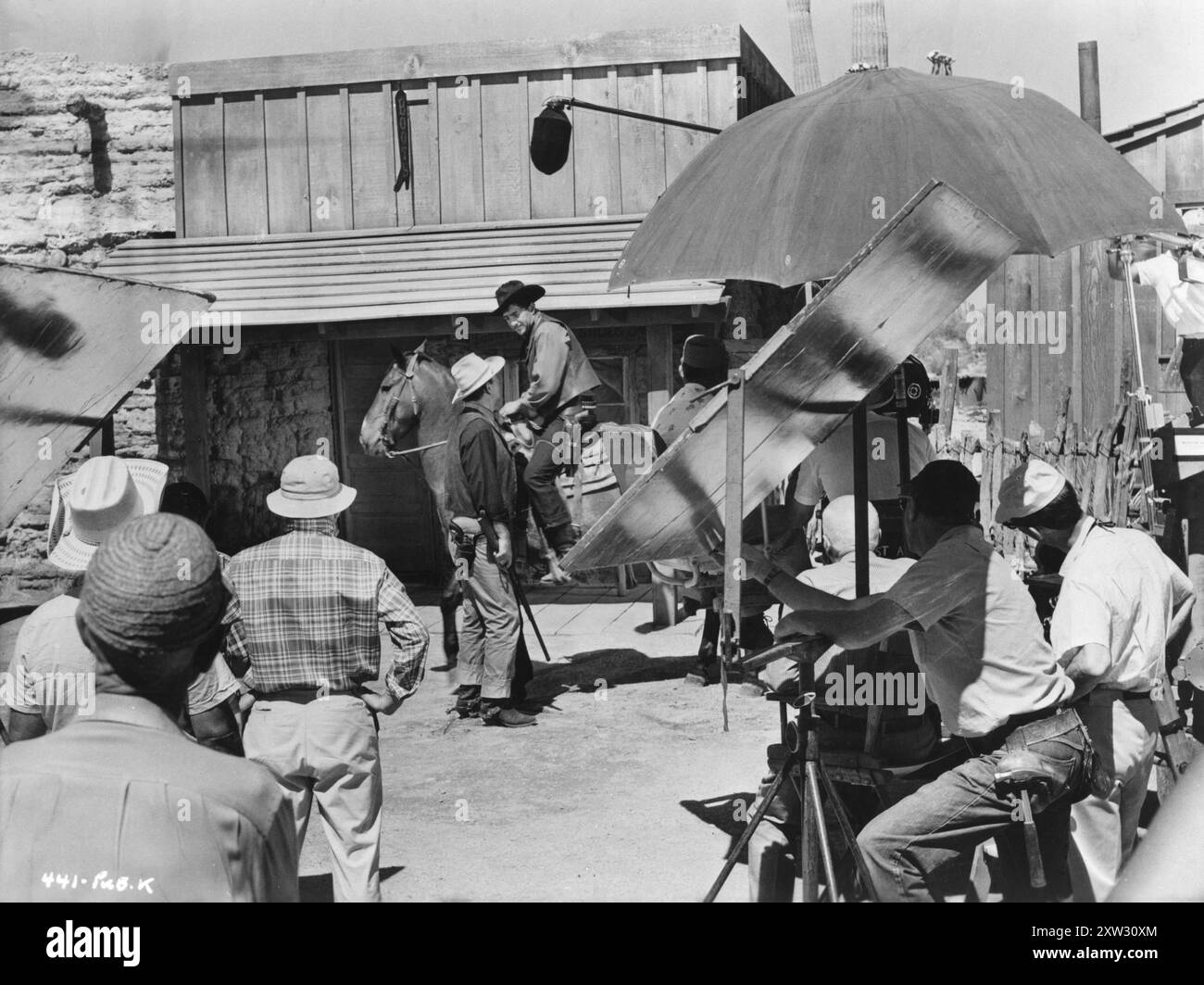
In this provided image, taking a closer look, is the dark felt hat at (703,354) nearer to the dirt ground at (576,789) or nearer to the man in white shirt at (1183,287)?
the dirt ground at (576,789)

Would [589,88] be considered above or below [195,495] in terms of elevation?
above

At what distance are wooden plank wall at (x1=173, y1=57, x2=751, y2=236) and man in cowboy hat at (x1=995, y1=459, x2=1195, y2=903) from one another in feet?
23.6

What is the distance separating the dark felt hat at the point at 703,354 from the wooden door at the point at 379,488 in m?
5.92

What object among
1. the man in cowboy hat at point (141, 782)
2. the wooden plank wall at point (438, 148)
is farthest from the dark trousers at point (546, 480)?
the man in cowboy hat at point (141, 782)

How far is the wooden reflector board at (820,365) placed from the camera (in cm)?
301

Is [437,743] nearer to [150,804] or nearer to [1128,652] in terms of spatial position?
[1128,652]

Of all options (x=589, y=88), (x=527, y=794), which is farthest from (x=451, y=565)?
(x=589, y=88)

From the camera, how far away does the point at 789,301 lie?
41.5 ft

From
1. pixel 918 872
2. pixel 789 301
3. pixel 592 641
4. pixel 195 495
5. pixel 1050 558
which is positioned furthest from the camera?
pixel 789 301

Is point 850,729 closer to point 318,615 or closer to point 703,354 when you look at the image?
point 318,615

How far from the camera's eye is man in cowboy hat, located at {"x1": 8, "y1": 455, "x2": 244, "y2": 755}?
3.79 m

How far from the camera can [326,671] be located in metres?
4.49

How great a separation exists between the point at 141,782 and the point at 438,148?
10.4 meters

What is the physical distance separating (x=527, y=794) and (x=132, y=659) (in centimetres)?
447
